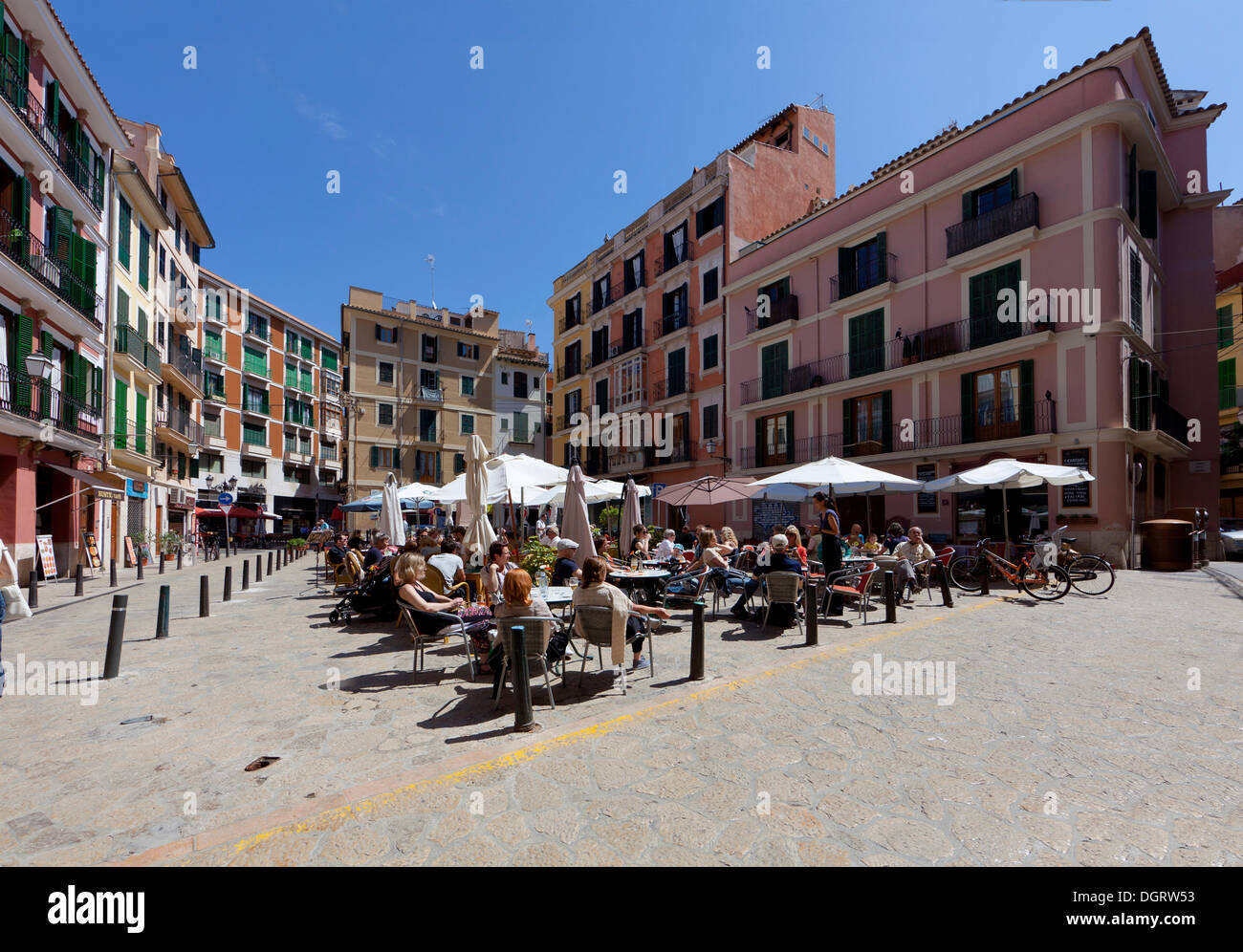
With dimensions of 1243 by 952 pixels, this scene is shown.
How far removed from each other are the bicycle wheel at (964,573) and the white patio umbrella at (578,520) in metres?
7.80

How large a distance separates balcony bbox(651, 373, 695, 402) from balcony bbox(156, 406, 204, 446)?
2162 cm

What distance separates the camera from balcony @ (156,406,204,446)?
26.3m

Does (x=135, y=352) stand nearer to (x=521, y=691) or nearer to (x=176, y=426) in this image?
(x=176, y=426)

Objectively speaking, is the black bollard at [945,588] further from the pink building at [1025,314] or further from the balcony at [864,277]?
the balcony at [864,277]

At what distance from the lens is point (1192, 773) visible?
3.83 m

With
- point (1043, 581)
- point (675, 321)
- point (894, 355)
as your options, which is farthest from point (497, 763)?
point (675, 321)

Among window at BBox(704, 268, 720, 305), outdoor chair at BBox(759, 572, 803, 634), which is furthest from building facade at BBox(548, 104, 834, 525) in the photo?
outdoor chair at BBox(759, 572, 803, 634)

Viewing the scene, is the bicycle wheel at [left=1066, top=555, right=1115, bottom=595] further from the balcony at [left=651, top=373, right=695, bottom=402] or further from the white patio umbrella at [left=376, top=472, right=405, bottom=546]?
the balcony at [left=651, top=373, right=695, bottom=402]

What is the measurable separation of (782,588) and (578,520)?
10.8 feet

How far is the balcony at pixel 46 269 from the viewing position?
46.6 ft

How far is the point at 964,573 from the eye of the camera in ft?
42.0
